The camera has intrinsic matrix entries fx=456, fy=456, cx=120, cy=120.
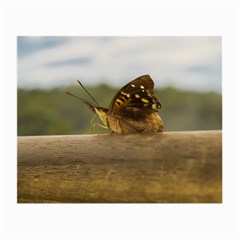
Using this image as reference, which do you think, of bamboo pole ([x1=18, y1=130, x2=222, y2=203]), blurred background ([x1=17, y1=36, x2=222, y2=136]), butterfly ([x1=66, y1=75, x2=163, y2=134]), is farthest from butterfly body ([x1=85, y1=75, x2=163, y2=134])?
blurred background ([x1=17, y1=36, x2=222, y2=136])

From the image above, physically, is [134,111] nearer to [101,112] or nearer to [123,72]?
[101,112]

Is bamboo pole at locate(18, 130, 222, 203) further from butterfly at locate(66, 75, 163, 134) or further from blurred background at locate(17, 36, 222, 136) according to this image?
blurred background at locate(17, 36, 222, 136)

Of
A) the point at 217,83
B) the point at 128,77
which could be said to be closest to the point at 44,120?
the point at 128,77

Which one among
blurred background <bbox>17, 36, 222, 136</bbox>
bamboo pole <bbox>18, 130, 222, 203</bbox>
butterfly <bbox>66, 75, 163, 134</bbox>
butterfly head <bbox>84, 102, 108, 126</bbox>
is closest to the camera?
bamboo pole <bbox>18, 130, 222, 203</bbox>

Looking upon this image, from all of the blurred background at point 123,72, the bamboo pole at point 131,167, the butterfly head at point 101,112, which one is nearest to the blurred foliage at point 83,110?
the blurred background at point 123,72

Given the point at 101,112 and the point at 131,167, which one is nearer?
the point at 131,167

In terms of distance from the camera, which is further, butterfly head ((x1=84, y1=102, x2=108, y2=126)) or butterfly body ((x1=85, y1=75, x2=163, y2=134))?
butterfly head ((x1=84, y1=102, x2=108, y2=126))

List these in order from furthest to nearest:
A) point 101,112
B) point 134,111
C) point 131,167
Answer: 1. point 101,112
2. point 134,111
3. point 131,167

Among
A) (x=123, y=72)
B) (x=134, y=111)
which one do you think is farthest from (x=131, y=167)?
(x=123, y=72)
